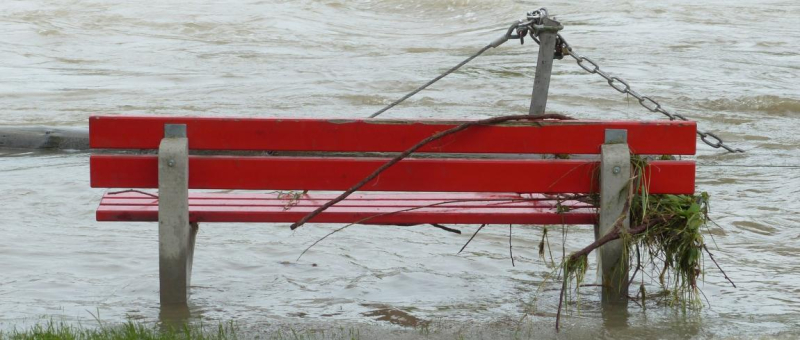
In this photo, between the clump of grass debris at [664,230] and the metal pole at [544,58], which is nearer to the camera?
the clump of grass debris at [664,230]

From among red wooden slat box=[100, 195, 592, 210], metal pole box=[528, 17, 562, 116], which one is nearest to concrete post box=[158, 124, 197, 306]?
red wooden slat box=[100, 195, 592, 210]

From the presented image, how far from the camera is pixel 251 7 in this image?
107 feet

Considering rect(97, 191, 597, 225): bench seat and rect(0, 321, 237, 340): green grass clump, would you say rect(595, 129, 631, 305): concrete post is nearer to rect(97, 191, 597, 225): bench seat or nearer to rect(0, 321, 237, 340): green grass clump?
rect(97, 191, 597, 225): bench seat

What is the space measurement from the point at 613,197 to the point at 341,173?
1.19 metres

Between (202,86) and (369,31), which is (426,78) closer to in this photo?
(202,86)

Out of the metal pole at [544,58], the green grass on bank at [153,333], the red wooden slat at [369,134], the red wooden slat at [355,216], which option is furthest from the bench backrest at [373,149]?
the metal pole at [544,58]

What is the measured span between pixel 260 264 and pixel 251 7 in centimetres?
2638

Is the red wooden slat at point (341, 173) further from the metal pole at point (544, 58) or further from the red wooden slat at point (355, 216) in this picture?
the metal pole at point (544, 58)

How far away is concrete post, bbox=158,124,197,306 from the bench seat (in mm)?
176

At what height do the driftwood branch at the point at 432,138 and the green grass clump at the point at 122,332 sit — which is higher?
the driftwood branch at the point at 432,138

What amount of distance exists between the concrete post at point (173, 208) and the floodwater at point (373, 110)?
1.07ft

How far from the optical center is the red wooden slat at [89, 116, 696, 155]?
504cm

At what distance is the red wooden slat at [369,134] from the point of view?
16.5 ft

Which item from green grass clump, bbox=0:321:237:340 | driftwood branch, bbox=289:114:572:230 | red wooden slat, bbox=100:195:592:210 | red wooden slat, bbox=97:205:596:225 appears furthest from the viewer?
red wooden slat, bbox=100:195:592:210
